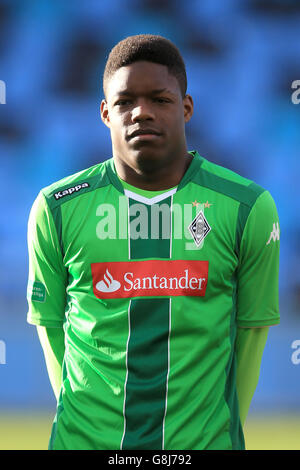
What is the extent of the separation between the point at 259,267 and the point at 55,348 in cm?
67

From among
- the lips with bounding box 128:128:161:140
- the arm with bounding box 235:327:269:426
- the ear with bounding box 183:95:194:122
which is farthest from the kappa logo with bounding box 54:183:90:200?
the arm with bounding box 235:327:269:426

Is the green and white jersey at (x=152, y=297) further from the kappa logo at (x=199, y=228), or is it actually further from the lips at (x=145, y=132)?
the lips at (x=145, y=132)

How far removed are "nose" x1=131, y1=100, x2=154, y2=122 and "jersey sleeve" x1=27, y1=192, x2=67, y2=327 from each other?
37cm

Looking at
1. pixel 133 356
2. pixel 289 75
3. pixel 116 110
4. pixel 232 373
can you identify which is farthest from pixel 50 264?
pixel 289 75

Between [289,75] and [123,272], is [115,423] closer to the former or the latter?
[123,272]

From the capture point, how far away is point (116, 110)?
1601mm

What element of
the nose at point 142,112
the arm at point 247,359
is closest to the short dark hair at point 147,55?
the nose at point 142,112

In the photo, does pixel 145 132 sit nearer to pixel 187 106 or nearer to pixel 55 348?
pixel 187 106

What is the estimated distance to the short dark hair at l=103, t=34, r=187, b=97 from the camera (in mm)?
1585

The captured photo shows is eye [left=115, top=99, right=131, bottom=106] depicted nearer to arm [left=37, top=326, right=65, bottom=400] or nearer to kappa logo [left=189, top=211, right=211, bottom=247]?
kappa logo [left=189, top=211, right=211, bottom=247]

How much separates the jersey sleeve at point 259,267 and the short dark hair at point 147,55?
0.43m

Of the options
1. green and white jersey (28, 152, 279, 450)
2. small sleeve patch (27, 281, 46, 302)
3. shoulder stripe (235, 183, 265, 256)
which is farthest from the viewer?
small sleeve patch (27, 281, 46, 302)

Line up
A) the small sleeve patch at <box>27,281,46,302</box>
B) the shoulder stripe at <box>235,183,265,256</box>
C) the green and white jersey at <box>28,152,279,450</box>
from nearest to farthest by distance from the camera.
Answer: the green and white jersey at <box>28,152,279,450</box> → the shoulder stripe at <box>235,183,265,256</box> → the small sleeve patch at <box>27,281,46,302</box>

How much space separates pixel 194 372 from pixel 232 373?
0.51ft
